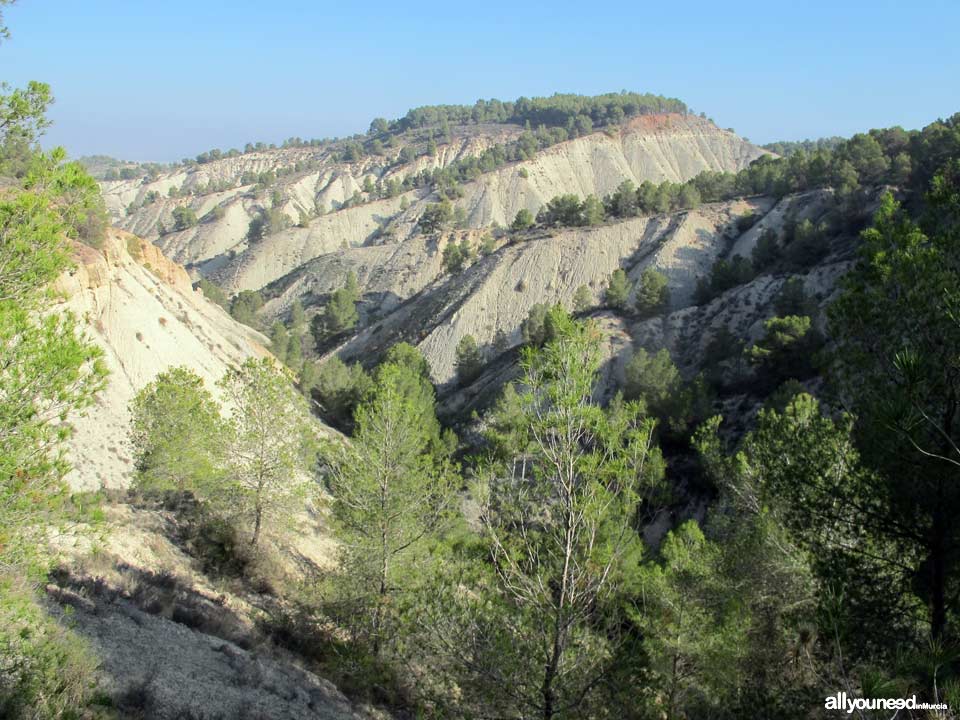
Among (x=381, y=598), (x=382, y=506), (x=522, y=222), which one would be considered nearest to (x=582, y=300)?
(x=522, y=222)

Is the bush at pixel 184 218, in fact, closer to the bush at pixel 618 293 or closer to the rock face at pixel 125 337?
the rock face at pixel 125 337

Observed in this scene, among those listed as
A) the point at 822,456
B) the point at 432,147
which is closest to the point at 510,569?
the point at 822,456

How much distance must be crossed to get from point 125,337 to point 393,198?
3463 inches

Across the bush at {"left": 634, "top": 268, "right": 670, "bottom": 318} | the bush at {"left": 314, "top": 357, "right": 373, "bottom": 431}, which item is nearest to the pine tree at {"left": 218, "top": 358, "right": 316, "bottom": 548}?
the bush at {"left": 314, "top": 357, "right": 373, "bottom": 431}

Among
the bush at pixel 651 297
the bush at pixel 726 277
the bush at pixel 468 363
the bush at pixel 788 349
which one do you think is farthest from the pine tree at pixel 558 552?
the bush at pixel 726 277

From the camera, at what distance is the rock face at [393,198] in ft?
341

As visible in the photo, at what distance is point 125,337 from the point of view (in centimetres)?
3544

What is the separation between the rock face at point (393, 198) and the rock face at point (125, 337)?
53291 mm

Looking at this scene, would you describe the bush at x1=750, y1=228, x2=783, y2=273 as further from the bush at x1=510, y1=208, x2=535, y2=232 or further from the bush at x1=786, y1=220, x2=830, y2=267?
the bush at x1=510, y1=208, x2=535, y2=232

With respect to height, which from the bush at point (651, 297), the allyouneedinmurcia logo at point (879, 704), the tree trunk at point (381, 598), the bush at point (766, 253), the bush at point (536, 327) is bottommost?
the tree trunk at point (381, 598)

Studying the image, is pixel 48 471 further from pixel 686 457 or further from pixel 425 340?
pixel 425 340

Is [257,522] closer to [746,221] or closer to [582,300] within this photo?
[582,300]

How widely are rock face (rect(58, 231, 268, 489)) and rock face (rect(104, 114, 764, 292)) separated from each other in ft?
175

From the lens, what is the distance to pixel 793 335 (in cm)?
3431
